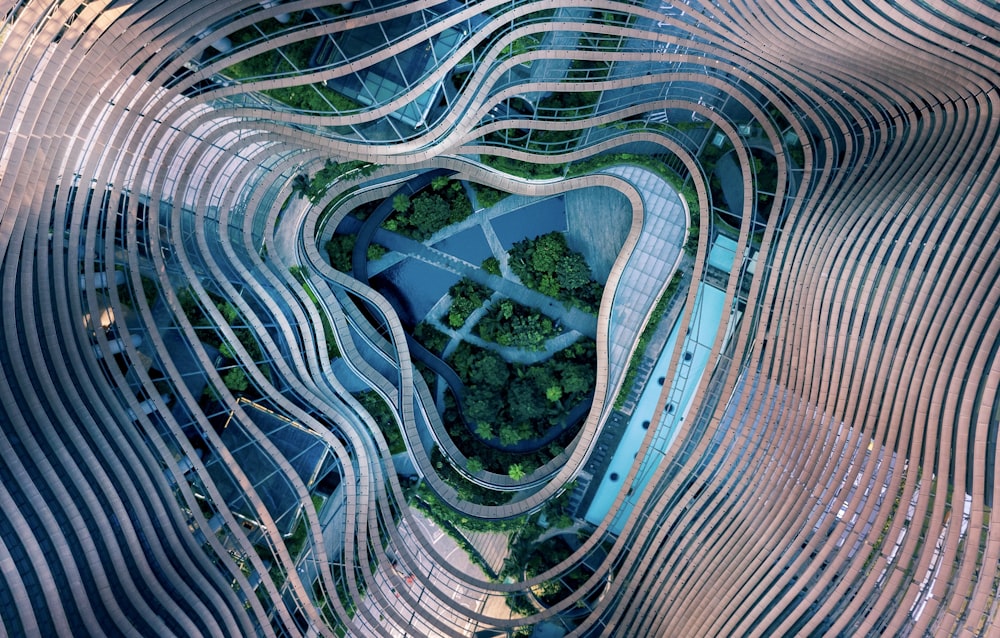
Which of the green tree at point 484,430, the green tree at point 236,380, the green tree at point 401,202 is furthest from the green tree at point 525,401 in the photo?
the green tree at point 236,380

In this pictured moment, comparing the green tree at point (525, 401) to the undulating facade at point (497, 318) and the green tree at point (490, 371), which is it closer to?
the undulating facade at point (497, 318)

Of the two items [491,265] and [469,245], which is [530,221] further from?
[469,245]

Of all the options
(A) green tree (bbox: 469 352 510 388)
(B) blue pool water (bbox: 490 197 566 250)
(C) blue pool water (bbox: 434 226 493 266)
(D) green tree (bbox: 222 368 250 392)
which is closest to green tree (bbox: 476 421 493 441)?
(A) green tree (bbox: 469 352 510 388)

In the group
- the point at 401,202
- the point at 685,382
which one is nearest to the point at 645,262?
the point at 685,382

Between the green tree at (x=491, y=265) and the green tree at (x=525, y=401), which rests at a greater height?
the green tree at (x=491, y=265)

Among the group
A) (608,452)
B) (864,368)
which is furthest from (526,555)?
(864,368)

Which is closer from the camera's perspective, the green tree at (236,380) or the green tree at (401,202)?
the green tree at (236,380)

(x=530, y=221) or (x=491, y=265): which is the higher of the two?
(x=530, y=221)

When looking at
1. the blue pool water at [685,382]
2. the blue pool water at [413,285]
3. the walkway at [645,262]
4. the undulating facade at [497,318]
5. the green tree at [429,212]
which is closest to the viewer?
the undulating facade at [497,318]
